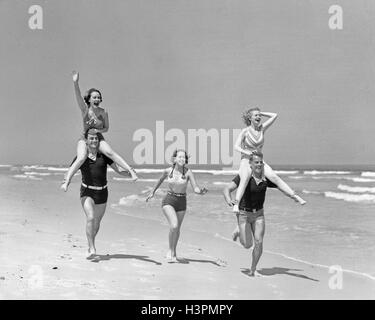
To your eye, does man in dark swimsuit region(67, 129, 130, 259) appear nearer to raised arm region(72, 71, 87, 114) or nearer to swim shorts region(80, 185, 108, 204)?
swim shorts region(80, 185, 108, 204)

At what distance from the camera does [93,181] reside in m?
7.15

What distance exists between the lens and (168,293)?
6.06 metres

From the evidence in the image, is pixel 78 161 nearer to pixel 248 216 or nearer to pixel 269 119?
pixel 248 216

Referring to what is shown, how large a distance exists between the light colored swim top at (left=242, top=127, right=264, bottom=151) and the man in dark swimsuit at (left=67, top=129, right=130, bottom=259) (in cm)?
172

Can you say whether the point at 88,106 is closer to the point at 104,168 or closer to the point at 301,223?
the point at 104,168

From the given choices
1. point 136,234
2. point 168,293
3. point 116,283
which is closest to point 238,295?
point 168,293

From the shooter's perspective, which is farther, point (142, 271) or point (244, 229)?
point (142, 271)

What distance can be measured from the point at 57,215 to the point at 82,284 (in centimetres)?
678

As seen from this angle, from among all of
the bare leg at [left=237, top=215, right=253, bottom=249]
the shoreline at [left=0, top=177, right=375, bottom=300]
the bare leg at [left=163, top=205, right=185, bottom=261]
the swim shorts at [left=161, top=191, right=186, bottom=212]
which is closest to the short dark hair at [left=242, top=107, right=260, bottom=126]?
the bare leg at [left=237, top=215, right=253, bottom=249]

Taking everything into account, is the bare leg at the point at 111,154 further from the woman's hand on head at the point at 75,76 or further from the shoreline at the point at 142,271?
the shoreline at the point at 142,271

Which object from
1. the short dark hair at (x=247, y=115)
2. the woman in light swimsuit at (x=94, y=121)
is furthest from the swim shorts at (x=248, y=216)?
the woman in light swimsuit at (x=94, y=121)

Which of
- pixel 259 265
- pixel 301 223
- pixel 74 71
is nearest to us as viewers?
pixel 74 71

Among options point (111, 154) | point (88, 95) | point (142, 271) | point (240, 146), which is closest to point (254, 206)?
point (240, 146)

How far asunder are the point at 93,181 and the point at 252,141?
87.9 inches
